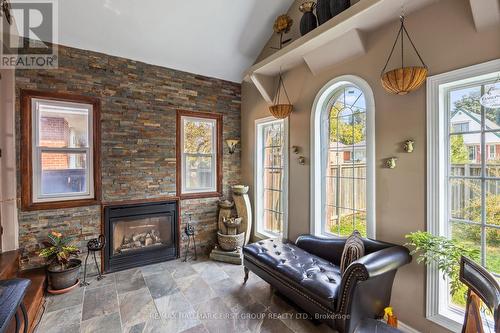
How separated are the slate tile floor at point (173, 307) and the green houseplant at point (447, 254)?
1066 mm

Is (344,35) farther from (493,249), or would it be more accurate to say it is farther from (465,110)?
(493,249)

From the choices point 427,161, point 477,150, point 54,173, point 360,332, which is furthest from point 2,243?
point 477,150

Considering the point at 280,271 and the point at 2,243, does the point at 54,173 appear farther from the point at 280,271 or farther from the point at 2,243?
the point at 280,271

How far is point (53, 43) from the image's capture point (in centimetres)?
292

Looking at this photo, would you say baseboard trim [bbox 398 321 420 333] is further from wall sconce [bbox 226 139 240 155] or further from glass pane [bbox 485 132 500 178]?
wall sconce [bbox 226 139 240 155]

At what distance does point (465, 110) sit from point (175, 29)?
134 inches

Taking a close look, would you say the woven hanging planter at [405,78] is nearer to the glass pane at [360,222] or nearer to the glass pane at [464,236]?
the glass pane at [464,236]

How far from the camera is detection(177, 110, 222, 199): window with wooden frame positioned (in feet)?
12.5

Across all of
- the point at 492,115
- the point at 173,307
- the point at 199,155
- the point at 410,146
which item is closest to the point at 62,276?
the point at 173,307

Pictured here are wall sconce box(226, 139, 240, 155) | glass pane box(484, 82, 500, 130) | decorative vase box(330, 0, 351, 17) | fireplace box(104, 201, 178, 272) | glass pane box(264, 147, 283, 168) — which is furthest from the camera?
wall sconce box(226, 139, 240, 155)

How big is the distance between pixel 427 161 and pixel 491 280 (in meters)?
1.03

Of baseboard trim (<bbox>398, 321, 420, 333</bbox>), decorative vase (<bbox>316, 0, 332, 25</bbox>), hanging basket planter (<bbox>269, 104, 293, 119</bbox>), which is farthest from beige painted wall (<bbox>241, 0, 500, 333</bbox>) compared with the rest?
hanging basket planter (<bbox>269, 104, 293, 119</bbox>)

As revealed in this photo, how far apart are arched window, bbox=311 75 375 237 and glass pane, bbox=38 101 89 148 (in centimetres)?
308

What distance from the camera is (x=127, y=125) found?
335 centimetres
